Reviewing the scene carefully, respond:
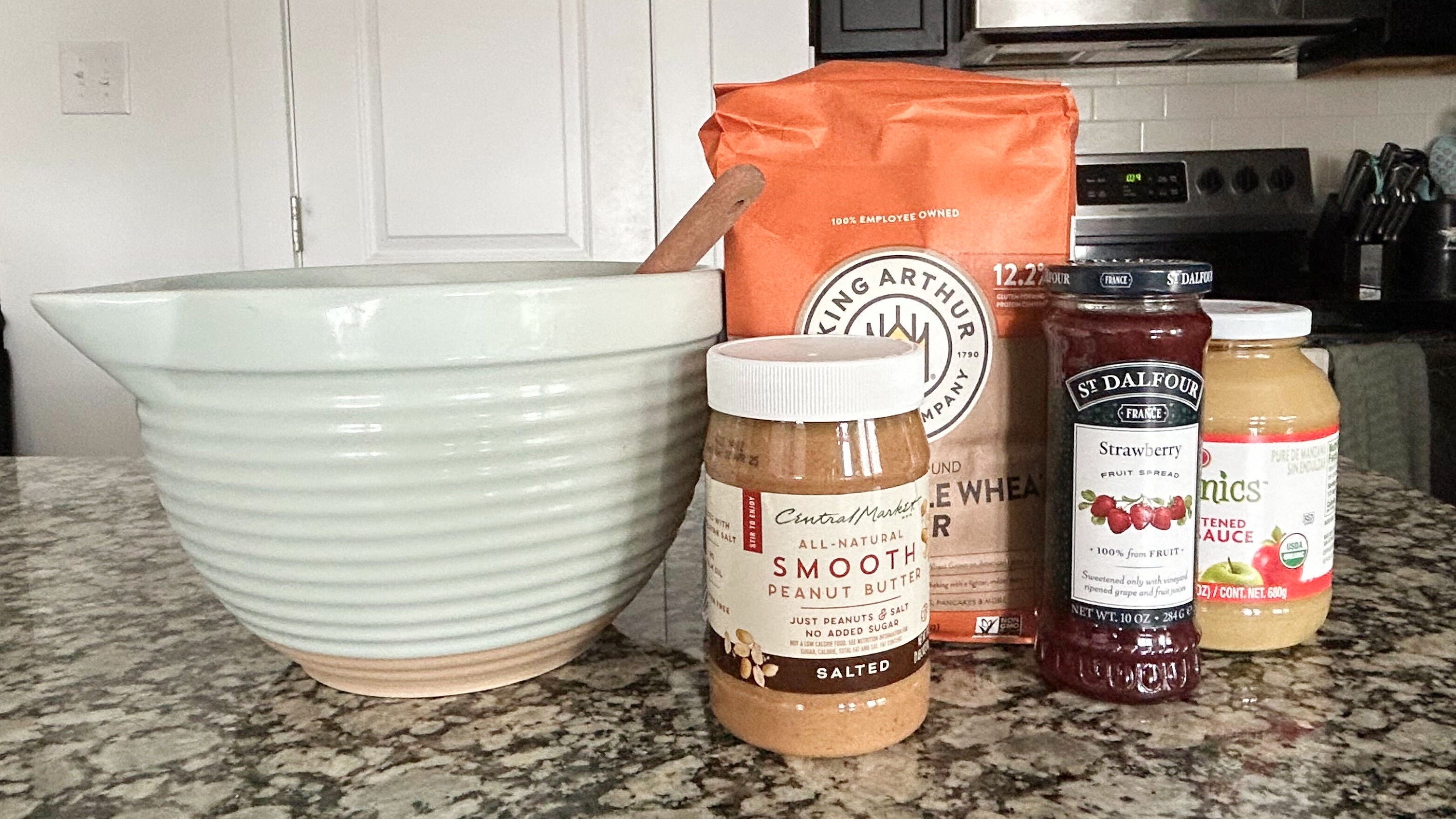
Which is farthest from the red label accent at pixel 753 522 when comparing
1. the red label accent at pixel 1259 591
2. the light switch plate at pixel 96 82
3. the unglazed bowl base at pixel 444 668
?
the light switch plate at pixel 96 82

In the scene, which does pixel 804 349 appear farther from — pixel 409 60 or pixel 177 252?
pixel 177 252

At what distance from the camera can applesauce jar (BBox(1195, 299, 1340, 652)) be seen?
593 mm

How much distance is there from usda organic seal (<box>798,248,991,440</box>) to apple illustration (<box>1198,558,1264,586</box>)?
153 millimetres

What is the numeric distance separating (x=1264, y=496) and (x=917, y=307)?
8.0 inches

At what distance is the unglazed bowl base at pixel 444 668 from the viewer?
0.54m

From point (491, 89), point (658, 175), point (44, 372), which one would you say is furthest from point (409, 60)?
point (44, 372)

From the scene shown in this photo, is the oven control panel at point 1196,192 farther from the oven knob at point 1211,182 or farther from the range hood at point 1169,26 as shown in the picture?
the range hood at point 1169,26

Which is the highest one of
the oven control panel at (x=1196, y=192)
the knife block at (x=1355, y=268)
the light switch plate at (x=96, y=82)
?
the light switch plate at (x=96, y=82)

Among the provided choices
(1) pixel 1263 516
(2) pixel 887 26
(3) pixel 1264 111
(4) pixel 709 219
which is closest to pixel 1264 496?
(1) pixel 1263 516

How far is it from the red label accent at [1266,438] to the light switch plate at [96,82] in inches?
92.6

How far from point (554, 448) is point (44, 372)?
2299 mm

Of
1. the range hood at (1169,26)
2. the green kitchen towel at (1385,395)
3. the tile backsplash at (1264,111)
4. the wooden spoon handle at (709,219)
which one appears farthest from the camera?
the tile backsplash at (1264,111)

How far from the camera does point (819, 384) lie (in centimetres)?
49

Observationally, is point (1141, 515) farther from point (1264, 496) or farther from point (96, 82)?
point (96, 82)
